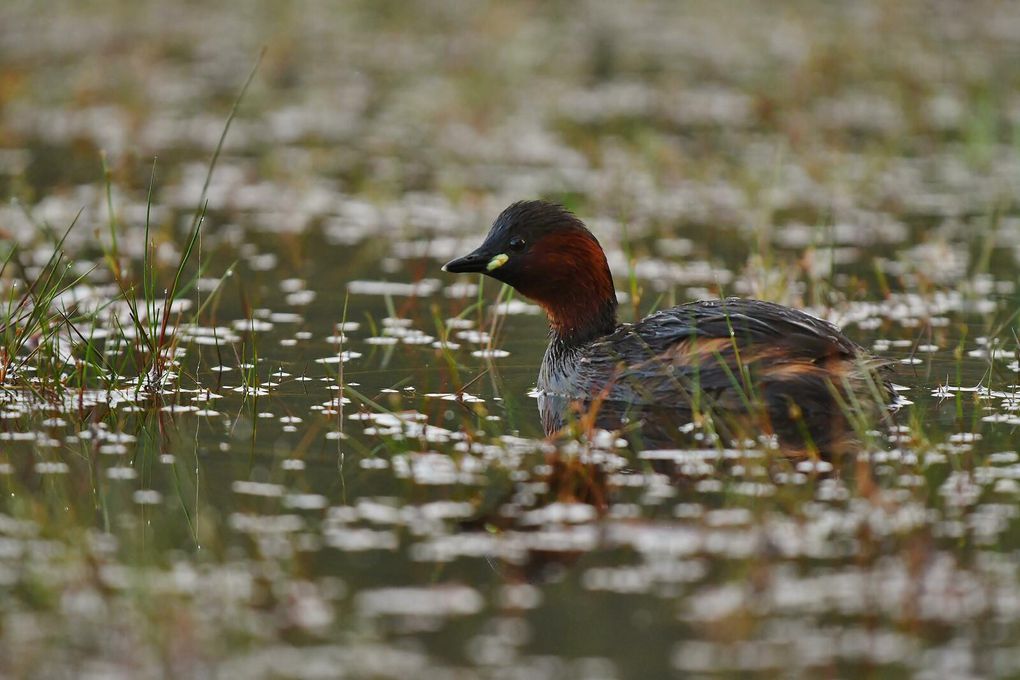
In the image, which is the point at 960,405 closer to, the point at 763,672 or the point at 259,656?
the point at 763,672

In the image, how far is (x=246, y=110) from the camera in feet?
52.9

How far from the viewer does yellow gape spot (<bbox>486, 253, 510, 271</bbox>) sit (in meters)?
8.22

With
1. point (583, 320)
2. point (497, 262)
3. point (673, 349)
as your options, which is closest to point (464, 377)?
point (497, 262)

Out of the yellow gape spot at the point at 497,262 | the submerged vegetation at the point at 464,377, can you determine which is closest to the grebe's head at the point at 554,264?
the yellow gape spot at the point at 497,262

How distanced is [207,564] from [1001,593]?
2394mm

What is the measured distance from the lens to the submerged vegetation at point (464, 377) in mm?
4750

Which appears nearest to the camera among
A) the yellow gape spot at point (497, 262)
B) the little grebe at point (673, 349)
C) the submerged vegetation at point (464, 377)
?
the submerged vegetation at point (464, 377)

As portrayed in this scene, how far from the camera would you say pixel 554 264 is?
829cm

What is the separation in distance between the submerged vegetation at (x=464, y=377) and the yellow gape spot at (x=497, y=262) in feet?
0.89

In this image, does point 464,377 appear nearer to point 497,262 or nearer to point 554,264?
point 497,262

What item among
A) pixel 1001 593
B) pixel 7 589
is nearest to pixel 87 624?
pixel 7 589

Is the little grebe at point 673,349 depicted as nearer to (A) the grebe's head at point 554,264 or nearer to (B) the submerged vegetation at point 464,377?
(A) the grebe's head at point 554,264

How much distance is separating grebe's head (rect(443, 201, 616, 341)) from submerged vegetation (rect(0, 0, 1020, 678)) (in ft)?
0.99

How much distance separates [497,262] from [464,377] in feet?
2.09
